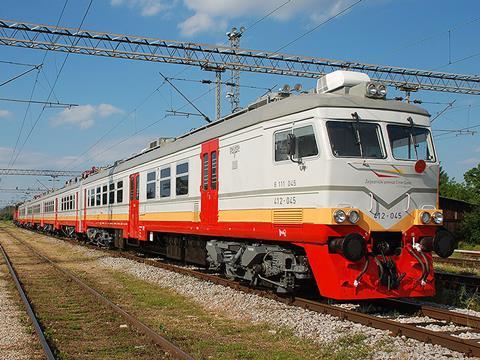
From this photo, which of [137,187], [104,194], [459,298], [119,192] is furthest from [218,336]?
[104,194]

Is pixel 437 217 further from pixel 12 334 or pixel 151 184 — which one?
pixel 151 184

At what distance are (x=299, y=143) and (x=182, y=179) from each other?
18.2ft

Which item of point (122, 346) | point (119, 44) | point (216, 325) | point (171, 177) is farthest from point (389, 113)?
point (119, 44)

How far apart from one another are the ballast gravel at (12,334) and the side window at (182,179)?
4861 mm

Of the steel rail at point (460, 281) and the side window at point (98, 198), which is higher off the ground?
the side window at point (98, 198)

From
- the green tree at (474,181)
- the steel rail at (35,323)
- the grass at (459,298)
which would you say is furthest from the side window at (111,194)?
the green tree at (474,181)

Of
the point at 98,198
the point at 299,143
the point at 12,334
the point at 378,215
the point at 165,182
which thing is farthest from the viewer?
the point at 98,198

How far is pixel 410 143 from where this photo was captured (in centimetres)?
967

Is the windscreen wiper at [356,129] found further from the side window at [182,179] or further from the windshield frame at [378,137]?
the side window at [182,179]

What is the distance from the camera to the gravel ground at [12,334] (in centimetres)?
710

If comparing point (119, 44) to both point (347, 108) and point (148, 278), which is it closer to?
point (148, 278)

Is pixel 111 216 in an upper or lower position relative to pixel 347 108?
lower

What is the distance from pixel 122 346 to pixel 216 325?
175 cm

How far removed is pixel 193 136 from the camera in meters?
14.1
